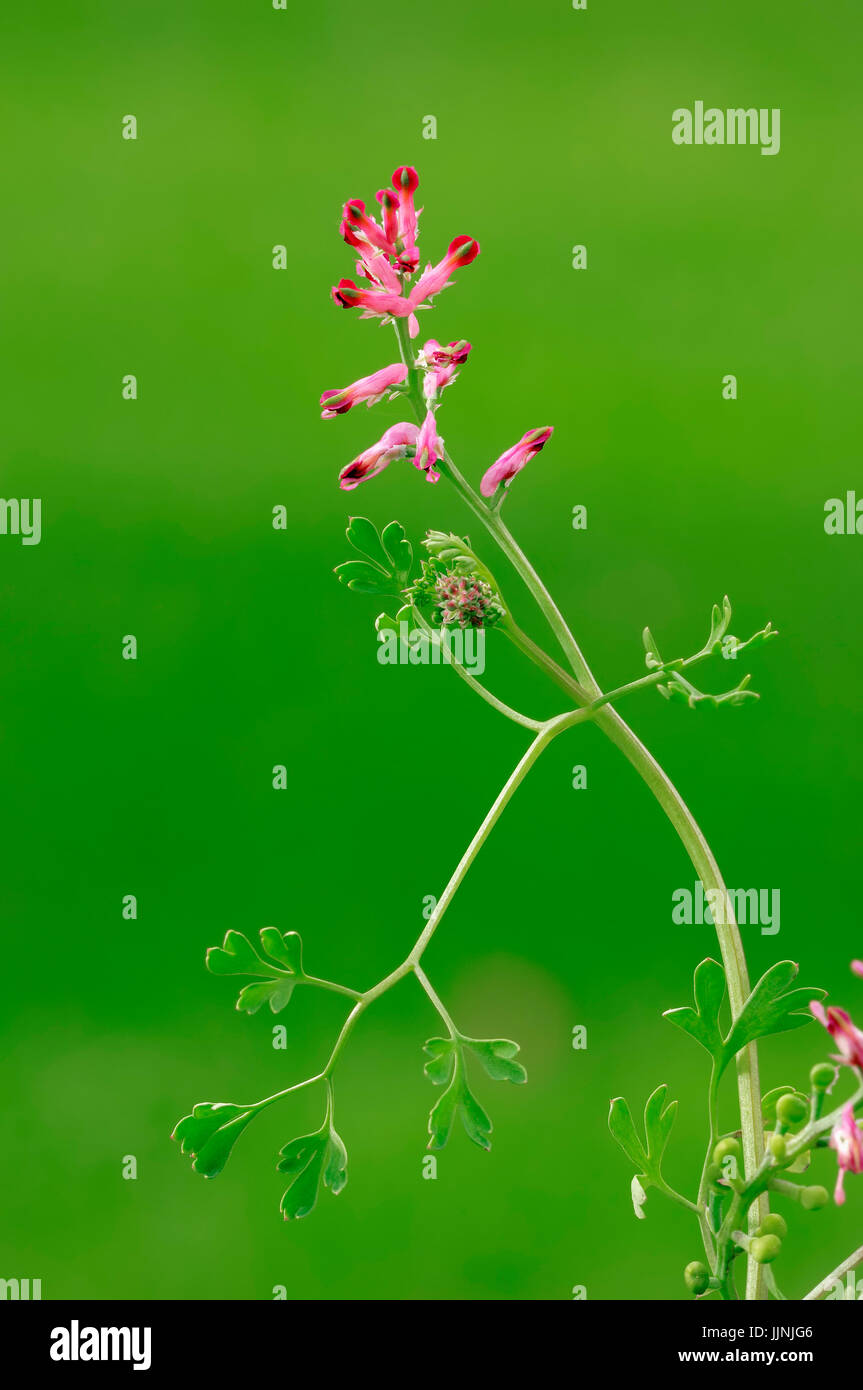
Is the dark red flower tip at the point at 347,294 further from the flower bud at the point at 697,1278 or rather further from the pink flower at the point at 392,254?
the flower bud at the point at 697,1278

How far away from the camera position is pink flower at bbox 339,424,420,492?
37 centimetres

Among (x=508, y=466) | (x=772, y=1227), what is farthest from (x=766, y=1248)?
(x=508, y=466)

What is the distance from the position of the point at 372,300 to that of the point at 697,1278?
302mm

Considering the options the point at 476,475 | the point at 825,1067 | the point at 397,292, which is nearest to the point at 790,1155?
the point at 825,1067

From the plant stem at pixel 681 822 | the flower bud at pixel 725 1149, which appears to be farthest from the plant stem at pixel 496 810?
the flower bud at pixel 725 1149

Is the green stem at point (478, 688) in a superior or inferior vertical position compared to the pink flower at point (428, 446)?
inferior

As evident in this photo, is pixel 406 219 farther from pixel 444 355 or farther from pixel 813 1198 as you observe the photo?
pixel 813 1198

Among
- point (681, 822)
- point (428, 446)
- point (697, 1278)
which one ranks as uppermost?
point (428, 446)

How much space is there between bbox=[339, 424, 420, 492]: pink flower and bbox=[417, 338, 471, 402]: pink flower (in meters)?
0.02

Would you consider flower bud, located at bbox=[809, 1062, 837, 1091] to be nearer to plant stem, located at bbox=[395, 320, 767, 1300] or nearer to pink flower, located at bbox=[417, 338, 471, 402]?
plant stem, located at bbox=[395, 320, 767, 1300]

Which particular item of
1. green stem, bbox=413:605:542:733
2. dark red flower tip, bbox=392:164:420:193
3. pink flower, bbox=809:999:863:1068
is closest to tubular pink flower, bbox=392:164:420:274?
dark red flower tip, bbox=392:164:420:193

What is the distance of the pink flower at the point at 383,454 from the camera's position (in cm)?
37

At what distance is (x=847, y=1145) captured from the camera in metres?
0.28
